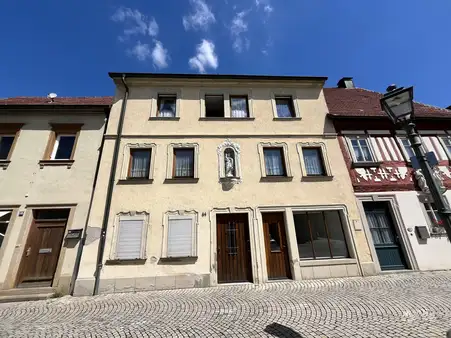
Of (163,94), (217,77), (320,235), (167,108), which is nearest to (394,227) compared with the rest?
(320,235)

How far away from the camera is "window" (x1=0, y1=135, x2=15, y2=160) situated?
875 centimetres

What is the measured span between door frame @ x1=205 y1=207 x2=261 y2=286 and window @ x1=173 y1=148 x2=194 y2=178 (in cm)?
198

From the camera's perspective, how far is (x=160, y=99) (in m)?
10.3

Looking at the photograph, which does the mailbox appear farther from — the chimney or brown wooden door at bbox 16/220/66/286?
the chimney

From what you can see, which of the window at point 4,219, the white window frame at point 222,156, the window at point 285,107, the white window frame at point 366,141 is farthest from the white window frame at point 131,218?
the white window frame at point 366,141

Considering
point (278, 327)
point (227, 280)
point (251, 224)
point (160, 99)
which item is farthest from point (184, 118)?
point (278, 327)

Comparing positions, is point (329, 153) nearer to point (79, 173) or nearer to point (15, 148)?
point (79, 173)

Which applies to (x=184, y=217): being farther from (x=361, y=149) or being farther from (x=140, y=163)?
(x=361, y=149)

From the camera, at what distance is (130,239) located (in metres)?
7.58

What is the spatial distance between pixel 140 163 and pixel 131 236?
9.80 feet

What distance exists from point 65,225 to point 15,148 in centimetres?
411

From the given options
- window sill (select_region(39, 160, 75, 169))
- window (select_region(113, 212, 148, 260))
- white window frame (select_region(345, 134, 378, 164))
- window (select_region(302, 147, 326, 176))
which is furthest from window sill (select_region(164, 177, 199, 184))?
white window frame (select_region(345, 134, 378, 164))

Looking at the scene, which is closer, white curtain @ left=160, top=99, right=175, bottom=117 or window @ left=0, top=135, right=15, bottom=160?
window @ left=0, top=135, right=15, bottom=160

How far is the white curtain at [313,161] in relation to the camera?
362 inches
